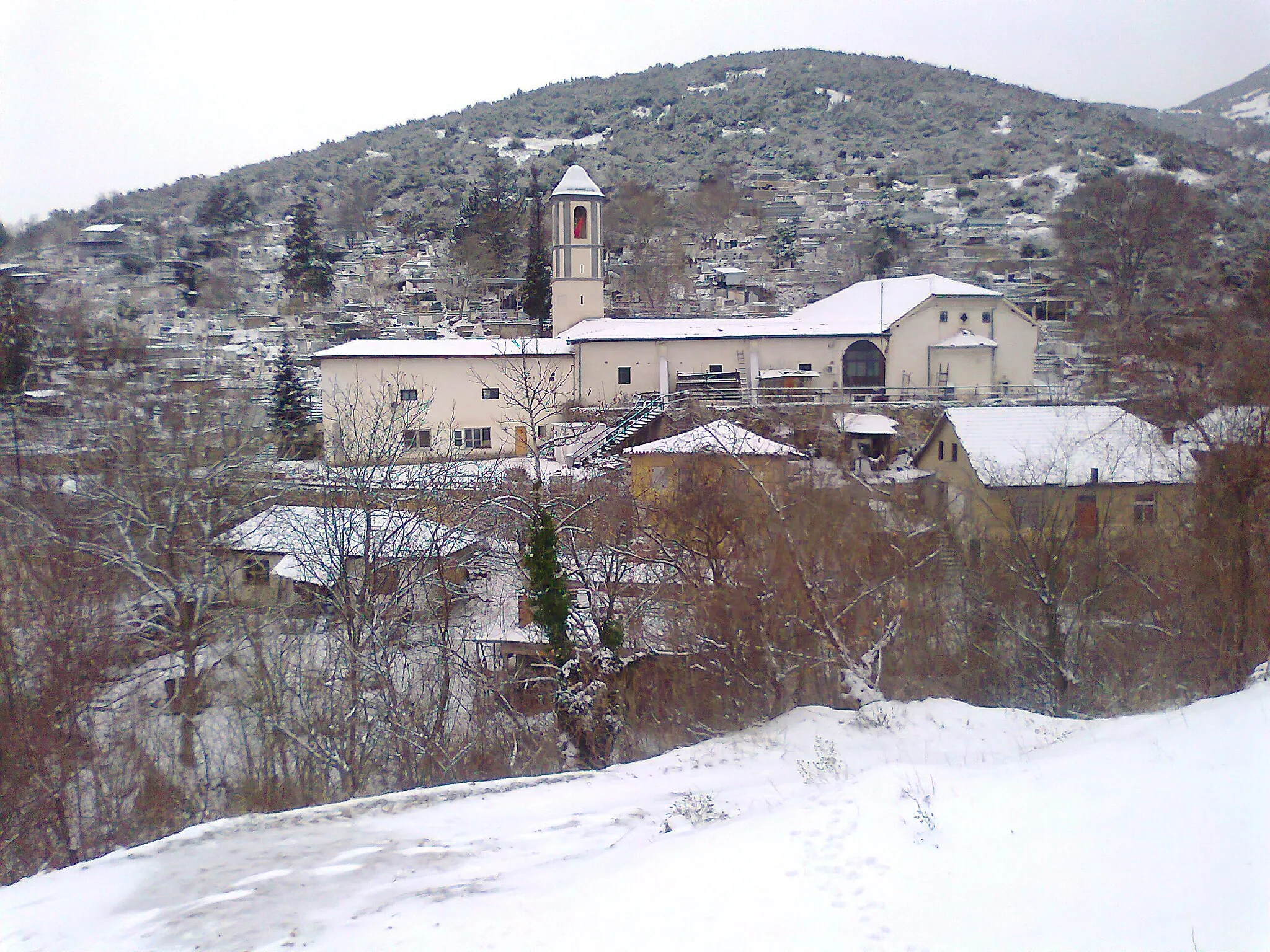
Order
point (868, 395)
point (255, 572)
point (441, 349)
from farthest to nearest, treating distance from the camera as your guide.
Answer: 1. point (868, 395)
2. point (441, 349)
3. point (255, 572)

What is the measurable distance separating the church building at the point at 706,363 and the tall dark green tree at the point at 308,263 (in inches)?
879

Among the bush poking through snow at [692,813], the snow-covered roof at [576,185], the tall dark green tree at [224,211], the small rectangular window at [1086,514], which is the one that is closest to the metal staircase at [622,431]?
the snow-covered roof at [576,185]

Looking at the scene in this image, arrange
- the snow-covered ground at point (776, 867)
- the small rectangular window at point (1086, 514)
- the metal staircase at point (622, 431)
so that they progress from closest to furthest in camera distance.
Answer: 1. the snow-covered ground at point (776, 867)
2. the small rectangular window at point (1086, 514)
3. the metal staircase at point (622, 431)

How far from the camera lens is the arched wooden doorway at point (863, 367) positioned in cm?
3170

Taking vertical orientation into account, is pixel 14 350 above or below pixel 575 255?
below

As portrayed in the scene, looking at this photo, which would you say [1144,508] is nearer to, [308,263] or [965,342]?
[965,342]

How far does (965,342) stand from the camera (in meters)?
31.2

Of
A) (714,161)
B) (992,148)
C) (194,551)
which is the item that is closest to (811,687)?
(194,551)

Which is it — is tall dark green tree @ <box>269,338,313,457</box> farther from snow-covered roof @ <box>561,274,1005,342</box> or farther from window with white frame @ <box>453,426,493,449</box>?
snow-covered roof @ <box>561,274,1005,342</box>

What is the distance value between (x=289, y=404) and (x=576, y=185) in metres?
14.2

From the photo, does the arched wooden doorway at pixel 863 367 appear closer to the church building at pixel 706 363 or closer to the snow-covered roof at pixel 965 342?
the church building at pixel 706 363

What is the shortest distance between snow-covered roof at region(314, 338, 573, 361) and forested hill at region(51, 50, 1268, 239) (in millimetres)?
35586

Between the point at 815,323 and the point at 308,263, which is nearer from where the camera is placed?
the point at 815,323

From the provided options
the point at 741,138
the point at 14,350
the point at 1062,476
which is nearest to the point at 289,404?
the point at 14,350
